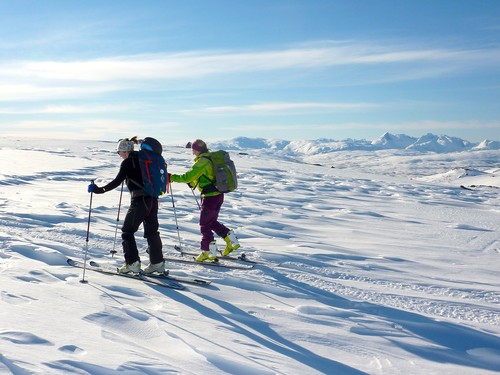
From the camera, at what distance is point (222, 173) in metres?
7.45

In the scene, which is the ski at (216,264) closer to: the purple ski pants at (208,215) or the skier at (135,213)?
the purple ski pants at (208,215)

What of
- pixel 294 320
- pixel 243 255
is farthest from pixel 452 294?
pixel 243 255

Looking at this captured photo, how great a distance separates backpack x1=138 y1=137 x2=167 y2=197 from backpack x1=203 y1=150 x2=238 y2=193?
121 cm

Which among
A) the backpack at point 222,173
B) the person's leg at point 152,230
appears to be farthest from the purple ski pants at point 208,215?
the person's leg at point 152,230

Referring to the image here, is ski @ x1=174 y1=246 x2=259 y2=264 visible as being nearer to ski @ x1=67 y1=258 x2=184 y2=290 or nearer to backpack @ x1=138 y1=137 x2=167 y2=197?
ski @ x1=67 y1=258 x2=184 y2=290

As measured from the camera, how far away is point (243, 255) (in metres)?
7.72

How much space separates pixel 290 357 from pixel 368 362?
71cm

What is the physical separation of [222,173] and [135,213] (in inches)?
67.9

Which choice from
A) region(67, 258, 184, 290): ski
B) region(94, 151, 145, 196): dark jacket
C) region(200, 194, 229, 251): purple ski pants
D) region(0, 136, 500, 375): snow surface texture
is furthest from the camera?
region(200, 194, 229, 251): purple ski pants

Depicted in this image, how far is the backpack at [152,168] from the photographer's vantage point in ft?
20.3

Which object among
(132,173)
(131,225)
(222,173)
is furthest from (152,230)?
(222,173)

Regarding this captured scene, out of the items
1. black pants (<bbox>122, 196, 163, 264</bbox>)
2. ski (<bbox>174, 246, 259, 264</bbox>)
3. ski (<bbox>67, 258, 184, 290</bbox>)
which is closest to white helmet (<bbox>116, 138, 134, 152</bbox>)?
black pants (<bbox>122, 196, 163, 264</bbox>)

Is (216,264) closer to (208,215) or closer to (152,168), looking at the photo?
(208,215)

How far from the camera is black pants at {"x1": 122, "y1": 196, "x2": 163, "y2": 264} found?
629 centimetres
